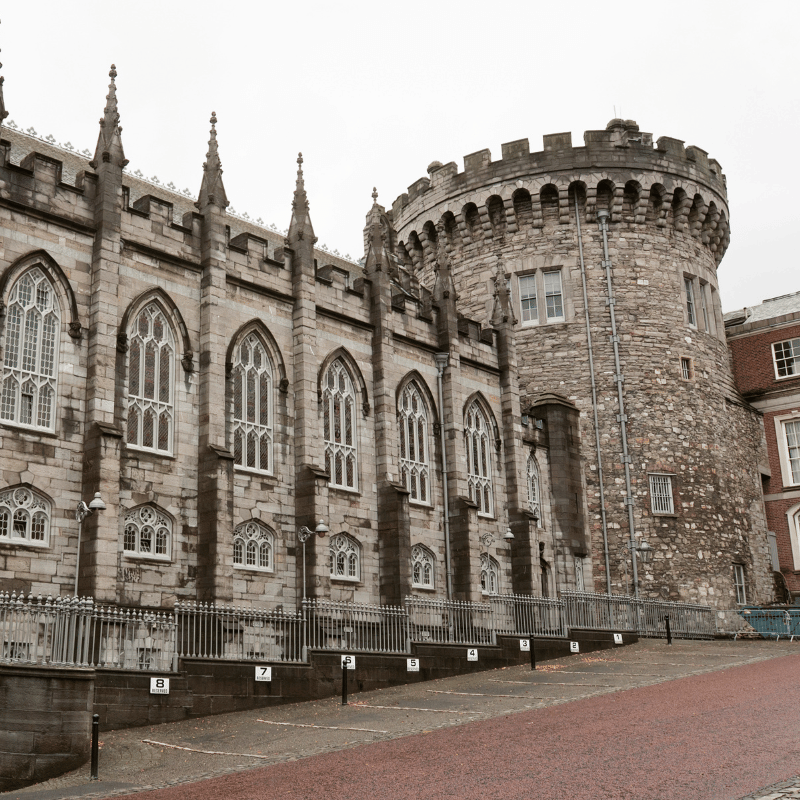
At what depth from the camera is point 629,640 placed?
31.2 m

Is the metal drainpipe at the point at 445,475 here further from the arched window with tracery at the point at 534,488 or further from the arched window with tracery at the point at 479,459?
the arched window with tracery at the point at 534,488

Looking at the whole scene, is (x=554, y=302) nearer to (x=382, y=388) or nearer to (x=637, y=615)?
(x=382, y=388)

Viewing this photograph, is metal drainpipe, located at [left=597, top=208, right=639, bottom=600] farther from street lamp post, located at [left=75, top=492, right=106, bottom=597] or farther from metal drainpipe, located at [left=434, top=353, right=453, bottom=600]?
street lamp post, located at [left=75, top=492, right=106, bottom=597]

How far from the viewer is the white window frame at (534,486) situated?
36.2 meters

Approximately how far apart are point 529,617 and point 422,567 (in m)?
3.63

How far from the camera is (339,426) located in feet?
96.5

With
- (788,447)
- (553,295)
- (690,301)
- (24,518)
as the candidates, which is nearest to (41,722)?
(24,518)

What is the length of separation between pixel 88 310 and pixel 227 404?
445 cm

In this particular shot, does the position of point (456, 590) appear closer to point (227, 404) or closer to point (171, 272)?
→ point (227, 404)

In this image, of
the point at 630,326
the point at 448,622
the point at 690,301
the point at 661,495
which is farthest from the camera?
the point at 690,301

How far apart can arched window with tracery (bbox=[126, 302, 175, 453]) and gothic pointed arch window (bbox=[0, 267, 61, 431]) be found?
2.02m

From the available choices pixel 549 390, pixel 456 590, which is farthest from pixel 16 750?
pixel 549 390

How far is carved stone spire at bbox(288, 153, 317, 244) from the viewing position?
95.3ft

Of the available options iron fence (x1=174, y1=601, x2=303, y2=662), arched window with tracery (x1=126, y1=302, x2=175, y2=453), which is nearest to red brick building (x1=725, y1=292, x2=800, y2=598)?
iron fence (x1=174, y1=601, x2=303, y2=662)
